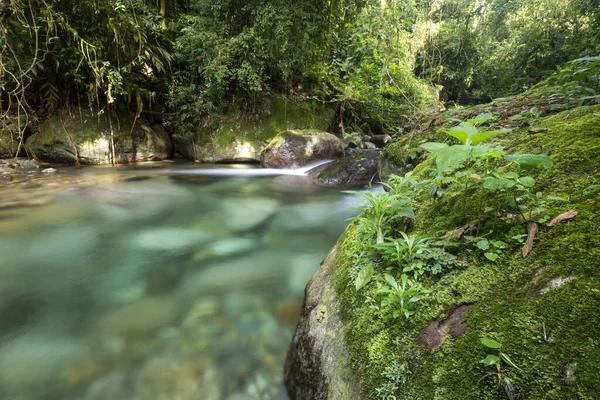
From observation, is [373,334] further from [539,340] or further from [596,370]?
[596,370]

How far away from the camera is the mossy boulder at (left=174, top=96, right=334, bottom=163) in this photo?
980 centimetres

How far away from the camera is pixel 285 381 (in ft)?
6.43

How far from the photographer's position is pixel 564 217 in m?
1.30

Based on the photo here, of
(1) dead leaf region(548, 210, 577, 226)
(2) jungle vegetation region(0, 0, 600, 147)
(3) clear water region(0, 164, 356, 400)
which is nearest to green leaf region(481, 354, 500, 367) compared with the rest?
(1) dead leaf region(548, 210, 577, 226)

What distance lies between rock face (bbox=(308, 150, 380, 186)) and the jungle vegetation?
1355 mm

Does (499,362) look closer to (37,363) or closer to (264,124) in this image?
(37,363)

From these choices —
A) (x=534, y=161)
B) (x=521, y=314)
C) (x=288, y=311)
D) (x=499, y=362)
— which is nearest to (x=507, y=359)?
(x=499, y=362)

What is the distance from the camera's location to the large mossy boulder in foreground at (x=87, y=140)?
865 cm

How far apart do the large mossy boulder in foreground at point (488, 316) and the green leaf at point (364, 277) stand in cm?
3

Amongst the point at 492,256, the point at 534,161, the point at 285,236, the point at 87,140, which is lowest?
the point at 285,236

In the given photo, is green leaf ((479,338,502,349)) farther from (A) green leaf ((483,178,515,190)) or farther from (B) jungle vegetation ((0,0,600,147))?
(B) jungle vegetation ((0,0,600,147))

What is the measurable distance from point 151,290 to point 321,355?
2105 millimetres

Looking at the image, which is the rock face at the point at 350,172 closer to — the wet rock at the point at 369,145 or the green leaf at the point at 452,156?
the wet rock at the point at 369,145

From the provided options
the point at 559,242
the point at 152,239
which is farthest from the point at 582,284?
the point at 152,239
